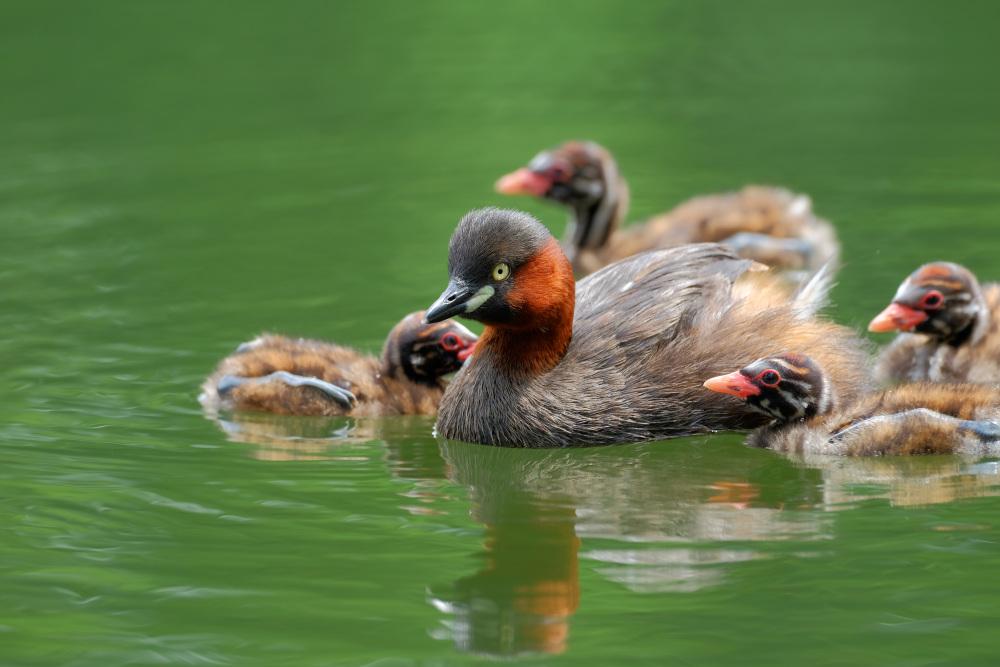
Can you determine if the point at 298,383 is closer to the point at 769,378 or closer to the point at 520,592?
the point at 769,378

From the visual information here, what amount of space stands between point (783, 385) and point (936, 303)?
136 centimetres

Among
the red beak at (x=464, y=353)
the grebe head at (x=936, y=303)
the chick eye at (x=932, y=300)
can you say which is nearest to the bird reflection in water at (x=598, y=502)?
the red beak at (x=464, y=353)

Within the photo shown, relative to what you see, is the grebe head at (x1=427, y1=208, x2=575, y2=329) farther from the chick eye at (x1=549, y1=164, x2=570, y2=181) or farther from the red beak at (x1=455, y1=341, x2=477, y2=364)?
the chick eye at (x1=549, y1=164, x2=570, y2=181)

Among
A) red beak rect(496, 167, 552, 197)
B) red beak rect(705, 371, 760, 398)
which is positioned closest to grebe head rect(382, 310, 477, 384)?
red beak rect(705, 371, 760, 398)

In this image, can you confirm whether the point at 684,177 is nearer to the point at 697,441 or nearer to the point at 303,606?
the point at 697,441

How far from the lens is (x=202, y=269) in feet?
36.3

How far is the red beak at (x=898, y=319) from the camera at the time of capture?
8359 millimetres

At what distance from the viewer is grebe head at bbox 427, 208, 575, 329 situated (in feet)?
24.7

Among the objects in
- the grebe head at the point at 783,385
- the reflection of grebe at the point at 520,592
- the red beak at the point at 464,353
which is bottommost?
the reflection of grebe at the point at 520,592

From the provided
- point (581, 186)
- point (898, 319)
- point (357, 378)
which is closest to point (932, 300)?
point (898, 319)

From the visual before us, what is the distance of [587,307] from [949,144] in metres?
6.28

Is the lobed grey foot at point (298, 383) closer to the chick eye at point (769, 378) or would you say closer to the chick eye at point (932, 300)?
the chick eye at point (769, 378)

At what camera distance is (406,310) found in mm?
9992

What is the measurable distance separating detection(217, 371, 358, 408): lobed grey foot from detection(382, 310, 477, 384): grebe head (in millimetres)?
262
